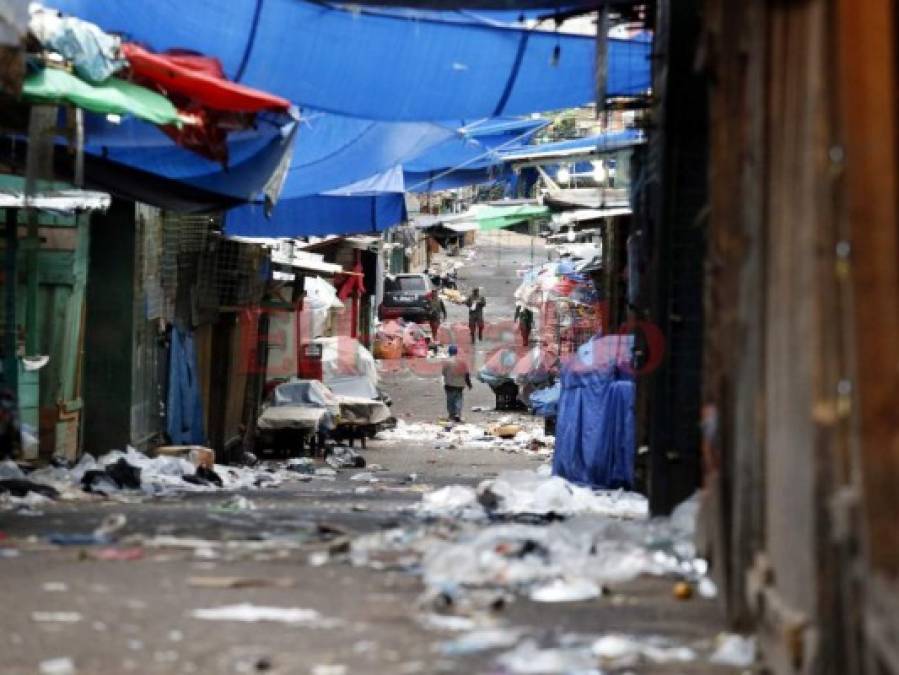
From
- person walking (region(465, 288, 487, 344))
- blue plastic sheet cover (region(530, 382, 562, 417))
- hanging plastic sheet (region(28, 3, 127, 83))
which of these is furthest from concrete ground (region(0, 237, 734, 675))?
person walking (region(465, 288, 487, 344))

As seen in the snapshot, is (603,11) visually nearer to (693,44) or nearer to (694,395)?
(693,44)

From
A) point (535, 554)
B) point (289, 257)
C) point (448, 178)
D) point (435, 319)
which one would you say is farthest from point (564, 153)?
point (435, 319)

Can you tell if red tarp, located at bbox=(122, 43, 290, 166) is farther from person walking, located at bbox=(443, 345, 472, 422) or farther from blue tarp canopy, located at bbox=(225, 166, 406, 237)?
person walking, located at bbox=(443, 345, 472, 422)

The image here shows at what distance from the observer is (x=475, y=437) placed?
31.3 meters

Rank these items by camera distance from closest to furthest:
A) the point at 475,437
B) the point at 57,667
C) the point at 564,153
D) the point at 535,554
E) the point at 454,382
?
the point at 57,667, the point at 535,554, the point at 564,153, the point at 475,437, the point at 454,382

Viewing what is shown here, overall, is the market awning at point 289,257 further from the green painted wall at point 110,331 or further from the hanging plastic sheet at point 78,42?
the hanging plastic sheet at point 78,42

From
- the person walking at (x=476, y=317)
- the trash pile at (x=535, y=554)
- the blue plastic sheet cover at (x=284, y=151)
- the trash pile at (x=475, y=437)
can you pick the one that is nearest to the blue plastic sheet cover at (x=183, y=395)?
the blue plastic sheet cover at (x=284, y=151)

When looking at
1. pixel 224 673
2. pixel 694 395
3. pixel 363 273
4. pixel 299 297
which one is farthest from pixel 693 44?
pixel 363 273

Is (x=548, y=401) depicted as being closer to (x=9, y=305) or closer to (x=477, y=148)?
(x=477, y=148)

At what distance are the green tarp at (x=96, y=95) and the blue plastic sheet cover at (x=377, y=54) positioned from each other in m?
1.17

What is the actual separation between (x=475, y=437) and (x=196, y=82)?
19.6m

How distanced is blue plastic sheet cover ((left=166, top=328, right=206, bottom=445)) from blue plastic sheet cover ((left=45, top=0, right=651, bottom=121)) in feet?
28.2

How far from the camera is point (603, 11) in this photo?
1255 centimetres

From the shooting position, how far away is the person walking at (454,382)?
33531 millimetres
